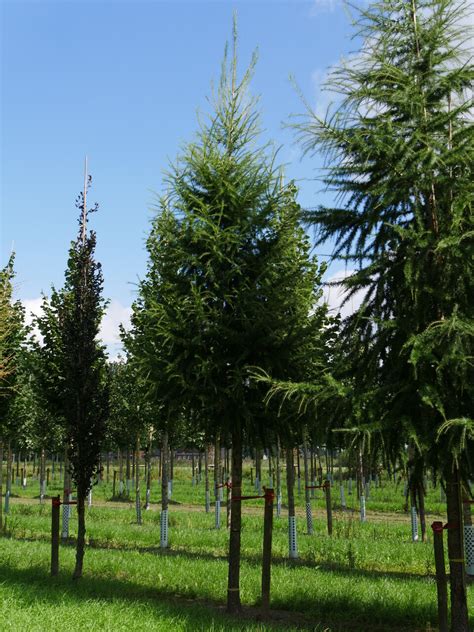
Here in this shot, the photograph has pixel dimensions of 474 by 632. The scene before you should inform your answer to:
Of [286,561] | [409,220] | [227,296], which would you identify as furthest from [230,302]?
[286,561]

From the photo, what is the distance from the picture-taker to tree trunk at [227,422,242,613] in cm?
920

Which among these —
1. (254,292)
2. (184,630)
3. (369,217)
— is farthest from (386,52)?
(184,630)

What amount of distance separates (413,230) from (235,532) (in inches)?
201

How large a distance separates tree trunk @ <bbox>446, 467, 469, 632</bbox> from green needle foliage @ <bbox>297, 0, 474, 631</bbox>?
0.04 ft

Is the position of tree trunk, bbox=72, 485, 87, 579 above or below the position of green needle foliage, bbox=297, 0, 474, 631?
below

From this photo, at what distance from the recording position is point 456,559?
8016mm

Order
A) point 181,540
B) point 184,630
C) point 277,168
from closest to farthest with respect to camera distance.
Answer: point 184,630
point 277,168
point 181,540

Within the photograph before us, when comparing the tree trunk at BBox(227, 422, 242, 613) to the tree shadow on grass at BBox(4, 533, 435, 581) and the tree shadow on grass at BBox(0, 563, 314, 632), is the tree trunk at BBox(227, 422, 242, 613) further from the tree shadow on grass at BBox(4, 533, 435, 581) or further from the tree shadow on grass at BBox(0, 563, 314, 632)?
the tree shadow on grass at BBox(4, 533, 435, 581)

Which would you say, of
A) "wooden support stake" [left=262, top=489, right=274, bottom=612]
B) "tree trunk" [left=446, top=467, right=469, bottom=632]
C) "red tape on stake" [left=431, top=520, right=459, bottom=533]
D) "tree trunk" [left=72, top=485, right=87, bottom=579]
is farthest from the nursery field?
"red tape on stake" [left=431, top=520, right=459, bottom=533]

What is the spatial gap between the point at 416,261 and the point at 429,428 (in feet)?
6.76

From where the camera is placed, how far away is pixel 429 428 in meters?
7.64

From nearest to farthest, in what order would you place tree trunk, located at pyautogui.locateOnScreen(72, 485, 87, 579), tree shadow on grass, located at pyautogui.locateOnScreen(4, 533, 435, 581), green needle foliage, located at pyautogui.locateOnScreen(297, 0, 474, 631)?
1. green needle foliage, located at pyautogui.locateOnScreen(297, 0, 474, 631)
2. tree trunk, located at pyautogui.locateOnScreen(72, 485, 87, 579)
3. tree shadow on grass, located at pyautogui.locateOnScreen(4, 533, 435, 581)

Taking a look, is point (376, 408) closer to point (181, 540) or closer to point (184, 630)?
point (184, 630)

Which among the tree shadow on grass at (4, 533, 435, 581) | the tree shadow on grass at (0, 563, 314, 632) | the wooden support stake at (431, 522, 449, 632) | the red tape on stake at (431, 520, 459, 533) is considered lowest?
the tree shadow on grass at (4, 533, 435, 581)
